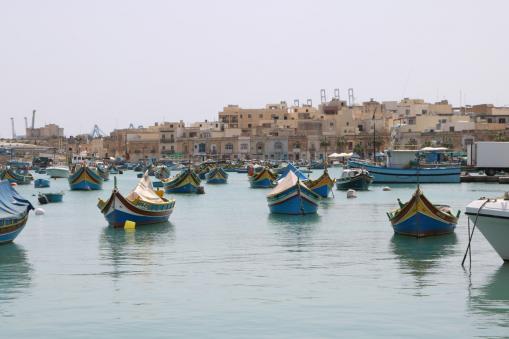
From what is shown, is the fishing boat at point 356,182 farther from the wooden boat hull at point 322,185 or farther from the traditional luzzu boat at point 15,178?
the traditional luzzu boat at point 15,178

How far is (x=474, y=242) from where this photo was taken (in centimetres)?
3059

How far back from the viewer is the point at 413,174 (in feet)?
246

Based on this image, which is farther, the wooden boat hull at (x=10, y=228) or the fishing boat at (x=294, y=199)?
the fishing boat at (x=294, y=199)

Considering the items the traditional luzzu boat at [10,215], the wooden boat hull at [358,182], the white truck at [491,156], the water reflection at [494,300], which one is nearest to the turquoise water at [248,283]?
the water reflection at [494,300]

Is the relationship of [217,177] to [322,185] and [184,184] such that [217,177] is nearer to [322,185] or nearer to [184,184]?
[184,184]

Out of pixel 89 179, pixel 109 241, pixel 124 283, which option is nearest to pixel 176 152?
pixel 89 179

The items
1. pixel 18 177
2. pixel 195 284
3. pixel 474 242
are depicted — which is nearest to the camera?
pixel 195 284

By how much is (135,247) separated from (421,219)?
899 cm

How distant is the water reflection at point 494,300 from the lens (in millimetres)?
19297

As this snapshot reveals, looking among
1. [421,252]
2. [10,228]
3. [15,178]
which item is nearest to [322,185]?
[421,252]

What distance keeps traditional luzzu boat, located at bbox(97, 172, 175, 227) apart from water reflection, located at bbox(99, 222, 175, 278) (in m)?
0.32

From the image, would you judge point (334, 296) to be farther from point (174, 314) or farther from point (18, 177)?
point (18, 177)

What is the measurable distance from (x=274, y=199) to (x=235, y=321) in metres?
24.3

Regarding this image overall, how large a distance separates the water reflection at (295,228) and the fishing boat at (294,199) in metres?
0.32
